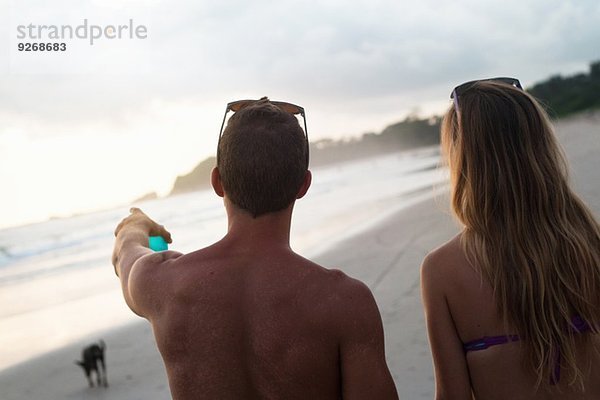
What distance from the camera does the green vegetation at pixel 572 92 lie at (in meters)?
44.3

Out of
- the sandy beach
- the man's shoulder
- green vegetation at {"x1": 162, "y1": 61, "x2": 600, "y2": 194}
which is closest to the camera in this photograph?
the man's shoulder

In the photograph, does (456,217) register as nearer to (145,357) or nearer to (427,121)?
(145,357)

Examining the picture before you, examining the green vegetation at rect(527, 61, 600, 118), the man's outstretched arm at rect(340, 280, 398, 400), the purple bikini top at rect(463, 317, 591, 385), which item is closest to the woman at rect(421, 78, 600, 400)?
the purple bikini top at rect(463, 317, 591, 385)

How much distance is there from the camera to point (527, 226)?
6.57 ft

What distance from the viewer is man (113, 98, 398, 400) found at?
5.33 ft

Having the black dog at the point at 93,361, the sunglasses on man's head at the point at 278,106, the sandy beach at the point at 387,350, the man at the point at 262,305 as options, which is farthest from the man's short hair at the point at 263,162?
the black dog at the point at 93,361

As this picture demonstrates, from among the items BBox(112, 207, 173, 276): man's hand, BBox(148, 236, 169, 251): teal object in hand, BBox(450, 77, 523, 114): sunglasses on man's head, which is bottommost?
BBox(148, 236, 169, 251): teal object in hand

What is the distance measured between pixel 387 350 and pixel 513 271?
3.35 m

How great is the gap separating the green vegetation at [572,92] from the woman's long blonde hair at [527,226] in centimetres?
4324

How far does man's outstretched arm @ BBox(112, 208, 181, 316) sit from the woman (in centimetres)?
90

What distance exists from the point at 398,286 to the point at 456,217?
5.19 metres

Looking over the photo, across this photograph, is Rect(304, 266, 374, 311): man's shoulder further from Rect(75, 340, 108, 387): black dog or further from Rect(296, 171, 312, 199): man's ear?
Rect(75, 340, 108, 387): black dog

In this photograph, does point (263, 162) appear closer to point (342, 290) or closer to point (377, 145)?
point (342, 290)

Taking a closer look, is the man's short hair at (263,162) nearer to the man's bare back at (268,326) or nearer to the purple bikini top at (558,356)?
the man's bare back at (268,326)
